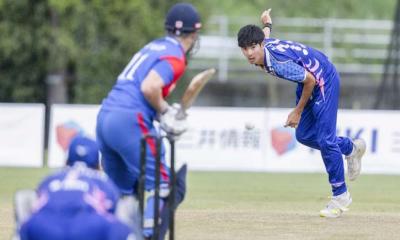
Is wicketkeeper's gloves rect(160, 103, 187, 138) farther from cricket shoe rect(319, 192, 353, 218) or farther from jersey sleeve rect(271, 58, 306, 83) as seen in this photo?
cricket shoe rect(319, 192, 353, 218)

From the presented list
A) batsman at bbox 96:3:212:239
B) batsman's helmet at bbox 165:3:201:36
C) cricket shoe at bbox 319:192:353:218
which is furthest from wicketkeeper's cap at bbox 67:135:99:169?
cricket shoe at bbox 319:192:353:218

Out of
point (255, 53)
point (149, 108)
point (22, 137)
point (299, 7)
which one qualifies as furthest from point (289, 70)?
point (299, 7)

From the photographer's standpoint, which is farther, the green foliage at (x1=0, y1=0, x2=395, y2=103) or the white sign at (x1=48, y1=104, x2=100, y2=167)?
the green foliage at (x1=0, y1=0, x2=395, y2=103)

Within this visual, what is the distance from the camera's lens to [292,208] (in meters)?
13.5

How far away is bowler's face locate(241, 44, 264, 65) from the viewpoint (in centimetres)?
1140

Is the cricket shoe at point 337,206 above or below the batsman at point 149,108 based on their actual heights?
below

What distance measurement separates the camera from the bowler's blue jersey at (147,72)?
8617 mm

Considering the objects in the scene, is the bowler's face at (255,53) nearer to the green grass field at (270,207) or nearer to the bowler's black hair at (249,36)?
the bowler's black hair at (249,36)

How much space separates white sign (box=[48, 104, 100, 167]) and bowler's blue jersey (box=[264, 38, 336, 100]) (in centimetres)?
1143

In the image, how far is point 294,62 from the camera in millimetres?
11578

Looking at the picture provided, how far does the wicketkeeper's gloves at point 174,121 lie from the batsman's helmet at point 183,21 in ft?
2.19

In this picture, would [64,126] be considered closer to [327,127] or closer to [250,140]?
[250,140]

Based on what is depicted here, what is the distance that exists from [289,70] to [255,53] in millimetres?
396

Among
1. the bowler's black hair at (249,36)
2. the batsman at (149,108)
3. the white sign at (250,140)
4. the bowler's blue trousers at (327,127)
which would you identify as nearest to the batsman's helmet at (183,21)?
the batsman at (149,108)
